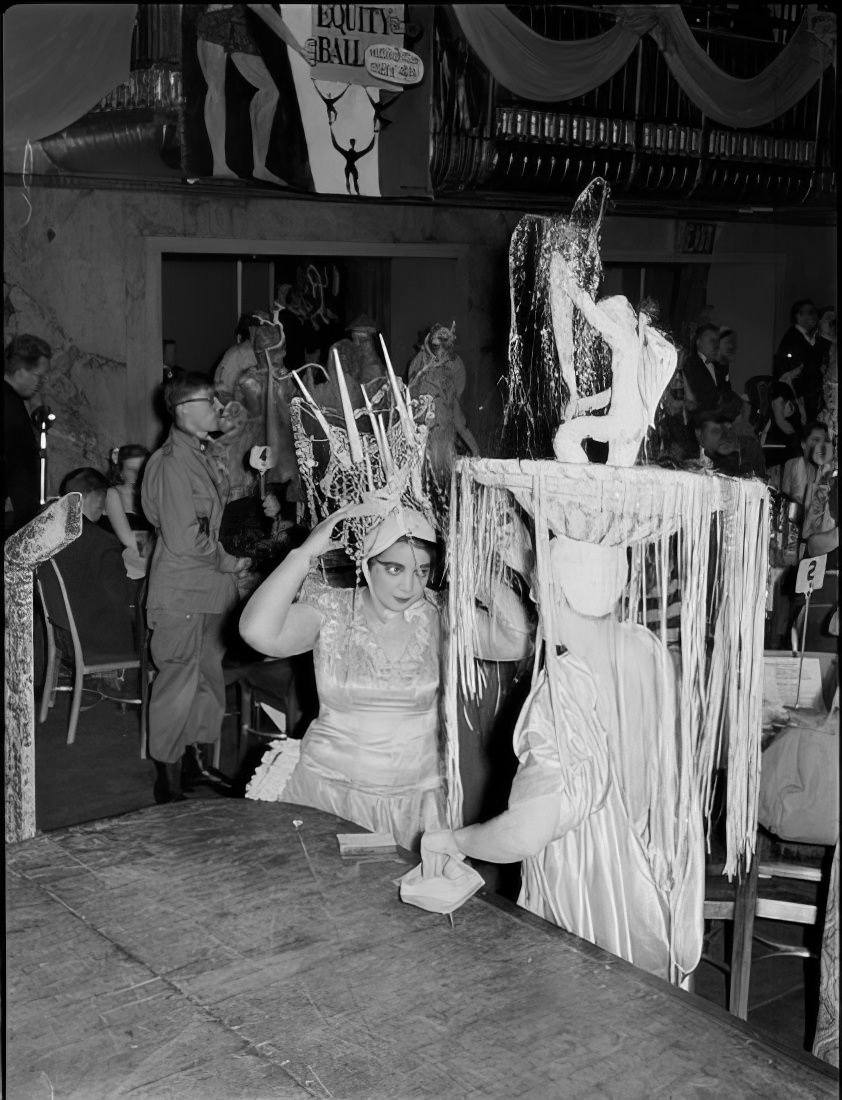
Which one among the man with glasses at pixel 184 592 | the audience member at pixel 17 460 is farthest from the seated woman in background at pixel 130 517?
the man with glasses at pixel 184 592

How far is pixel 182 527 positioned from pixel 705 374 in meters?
4.28

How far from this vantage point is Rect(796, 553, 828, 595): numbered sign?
3.84 metres

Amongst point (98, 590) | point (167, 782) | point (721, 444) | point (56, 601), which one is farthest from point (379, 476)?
point (721, 444)

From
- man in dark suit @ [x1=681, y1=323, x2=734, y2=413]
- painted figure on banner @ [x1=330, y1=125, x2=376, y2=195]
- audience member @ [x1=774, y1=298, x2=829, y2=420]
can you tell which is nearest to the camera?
painted figure on banner @ [x1=330, y1=125, x2=376, y2=195]

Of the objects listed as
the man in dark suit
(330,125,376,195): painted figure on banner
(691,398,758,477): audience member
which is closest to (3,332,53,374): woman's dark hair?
(330,125,376,195): painted figure on banner

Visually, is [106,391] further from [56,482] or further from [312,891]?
[312,891]

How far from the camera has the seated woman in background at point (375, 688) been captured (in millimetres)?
3145

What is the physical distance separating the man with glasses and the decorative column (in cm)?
134

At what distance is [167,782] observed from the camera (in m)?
4.59

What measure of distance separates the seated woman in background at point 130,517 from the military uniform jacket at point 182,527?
20.6 inches

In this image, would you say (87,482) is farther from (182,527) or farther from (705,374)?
(705,374)

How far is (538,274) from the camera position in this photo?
281 cm

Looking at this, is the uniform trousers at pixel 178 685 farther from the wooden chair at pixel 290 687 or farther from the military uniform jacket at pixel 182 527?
the wooden chair at pixel 290 687

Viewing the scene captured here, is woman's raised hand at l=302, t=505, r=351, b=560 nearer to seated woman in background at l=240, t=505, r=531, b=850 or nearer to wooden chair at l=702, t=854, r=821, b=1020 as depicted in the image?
seated woman in background at l=240, t=505, r=531, b=850
